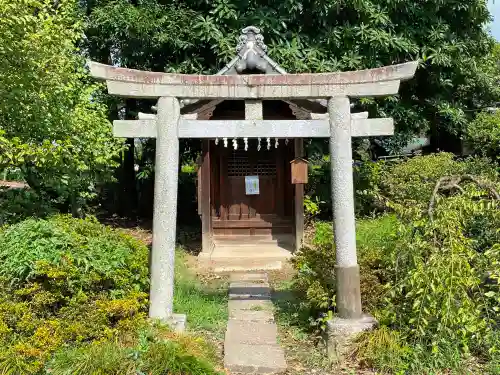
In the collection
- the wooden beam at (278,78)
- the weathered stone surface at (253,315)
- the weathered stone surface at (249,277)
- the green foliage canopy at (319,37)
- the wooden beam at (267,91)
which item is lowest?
the weathered stone surface at (253,315)

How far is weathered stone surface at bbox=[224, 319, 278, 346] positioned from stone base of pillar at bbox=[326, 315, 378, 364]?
0.72 m

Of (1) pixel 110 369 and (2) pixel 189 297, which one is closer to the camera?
(1) pixel 110 369

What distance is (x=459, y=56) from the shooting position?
40.8 ft

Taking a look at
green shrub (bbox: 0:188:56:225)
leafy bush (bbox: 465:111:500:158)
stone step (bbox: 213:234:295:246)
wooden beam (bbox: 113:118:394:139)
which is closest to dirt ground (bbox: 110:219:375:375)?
stone step (bbox: 213:234:295:246)

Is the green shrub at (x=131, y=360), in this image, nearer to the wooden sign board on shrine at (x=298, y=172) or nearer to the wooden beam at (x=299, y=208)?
the wooden sign board on shrine at (x=298, y=172)

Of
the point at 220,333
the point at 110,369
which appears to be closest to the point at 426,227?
the point at 220,333

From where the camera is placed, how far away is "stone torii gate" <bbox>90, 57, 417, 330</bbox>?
5.48 metres

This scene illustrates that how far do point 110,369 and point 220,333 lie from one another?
210 centimetres

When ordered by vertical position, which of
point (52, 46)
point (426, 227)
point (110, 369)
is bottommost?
point (110, 369)

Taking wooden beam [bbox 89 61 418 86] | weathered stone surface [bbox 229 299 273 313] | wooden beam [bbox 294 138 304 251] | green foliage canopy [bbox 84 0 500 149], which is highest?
green foliage canopy [bbox 84 0 500 149]

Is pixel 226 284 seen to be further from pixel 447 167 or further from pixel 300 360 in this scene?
pixel 447 167

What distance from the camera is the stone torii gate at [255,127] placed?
18.0 ft

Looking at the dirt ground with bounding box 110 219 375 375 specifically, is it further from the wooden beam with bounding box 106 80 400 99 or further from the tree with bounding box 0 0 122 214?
the tree with bounding box 0 0 122 214

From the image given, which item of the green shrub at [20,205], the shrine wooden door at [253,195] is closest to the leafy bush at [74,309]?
the green shrub at [20,205]
